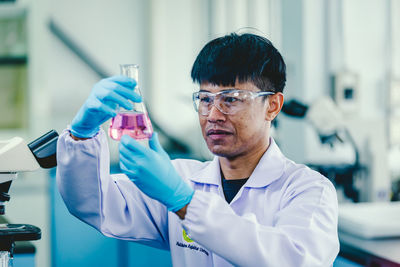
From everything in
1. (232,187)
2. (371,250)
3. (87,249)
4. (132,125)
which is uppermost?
(132,125)

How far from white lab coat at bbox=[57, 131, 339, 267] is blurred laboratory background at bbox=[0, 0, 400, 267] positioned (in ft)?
1.58

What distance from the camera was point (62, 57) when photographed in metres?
3.64

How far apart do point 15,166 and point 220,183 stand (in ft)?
2.07

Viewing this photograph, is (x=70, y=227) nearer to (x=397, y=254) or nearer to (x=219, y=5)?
(x=397, y=254)

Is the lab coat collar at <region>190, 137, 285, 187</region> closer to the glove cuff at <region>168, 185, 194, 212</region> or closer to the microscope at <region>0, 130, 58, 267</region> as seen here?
the glove cuff at <region>168, 185, 194, 212</region>

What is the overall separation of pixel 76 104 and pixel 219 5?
50.9 inches

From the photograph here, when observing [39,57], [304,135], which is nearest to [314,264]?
[304,135]

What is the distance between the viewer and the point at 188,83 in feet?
12.6

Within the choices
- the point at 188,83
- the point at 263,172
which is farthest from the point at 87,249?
the point at 188,83

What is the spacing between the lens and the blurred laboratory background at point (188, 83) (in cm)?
220

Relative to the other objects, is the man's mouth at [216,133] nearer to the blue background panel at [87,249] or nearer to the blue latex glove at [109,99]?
the blue latex glove at [109,99]

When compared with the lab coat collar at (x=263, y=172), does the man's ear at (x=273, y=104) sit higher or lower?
higher

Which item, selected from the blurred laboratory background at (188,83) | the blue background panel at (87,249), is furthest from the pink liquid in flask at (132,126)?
the blue background panel at (87,249)

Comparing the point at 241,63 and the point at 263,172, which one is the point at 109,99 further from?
the point at 263,172
